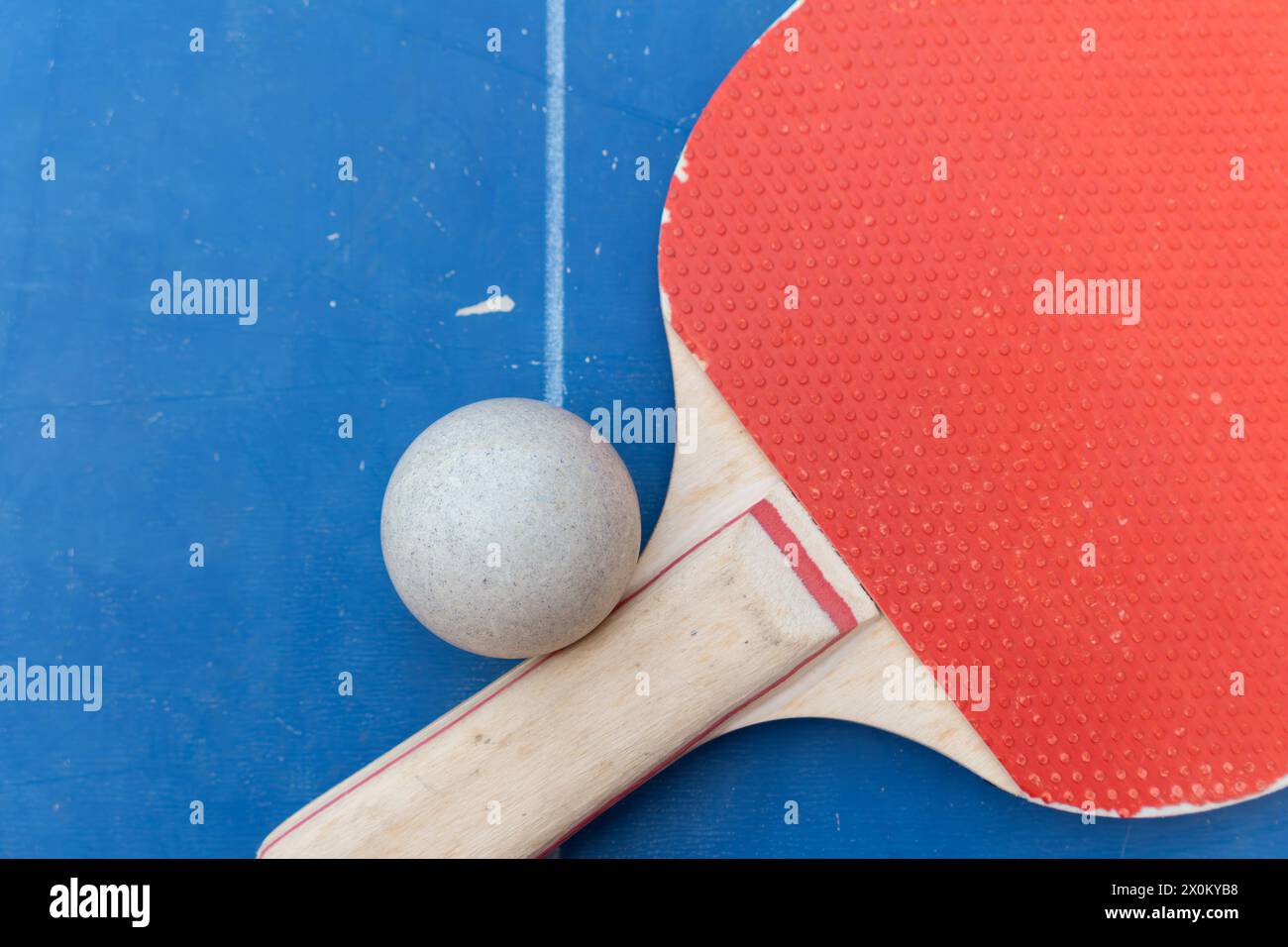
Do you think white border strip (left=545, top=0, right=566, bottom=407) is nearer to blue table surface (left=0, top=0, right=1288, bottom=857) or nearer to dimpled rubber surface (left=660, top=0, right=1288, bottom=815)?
blue table surface (left=0, top=0, right=1288, bottom=857)

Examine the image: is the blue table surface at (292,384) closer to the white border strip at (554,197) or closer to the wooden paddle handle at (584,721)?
the white border strip at (554,197)

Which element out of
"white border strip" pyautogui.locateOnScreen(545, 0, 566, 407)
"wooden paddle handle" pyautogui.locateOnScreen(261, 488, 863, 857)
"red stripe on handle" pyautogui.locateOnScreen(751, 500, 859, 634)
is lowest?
"wooden paddle handle" pyautogui.locateOnScreen(261, 488, 863, 857)

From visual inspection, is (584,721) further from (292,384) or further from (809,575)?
(292,384)

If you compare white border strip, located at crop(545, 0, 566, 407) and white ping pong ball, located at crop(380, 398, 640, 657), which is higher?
white border strip, located at crop(545, 0, 566, 407)

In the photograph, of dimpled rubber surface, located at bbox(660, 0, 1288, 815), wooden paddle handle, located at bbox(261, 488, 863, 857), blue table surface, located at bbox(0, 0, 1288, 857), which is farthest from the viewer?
blue table surface, located at bbox(0, 0, 1288, 857)

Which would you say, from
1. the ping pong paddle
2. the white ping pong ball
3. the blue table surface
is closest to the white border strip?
the blue table surface

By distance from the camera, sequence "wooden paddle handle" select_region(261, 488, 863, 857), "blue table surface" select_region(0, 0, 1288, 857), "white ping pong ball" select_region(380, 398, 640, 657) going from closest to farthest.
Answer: "white ping pong ball" select_region(380, 398, 640, 657), "wooden paddle handle" select_region(261, 488, 863, 857), "blue table surface" select_region(0, 0, 1288, 857)
